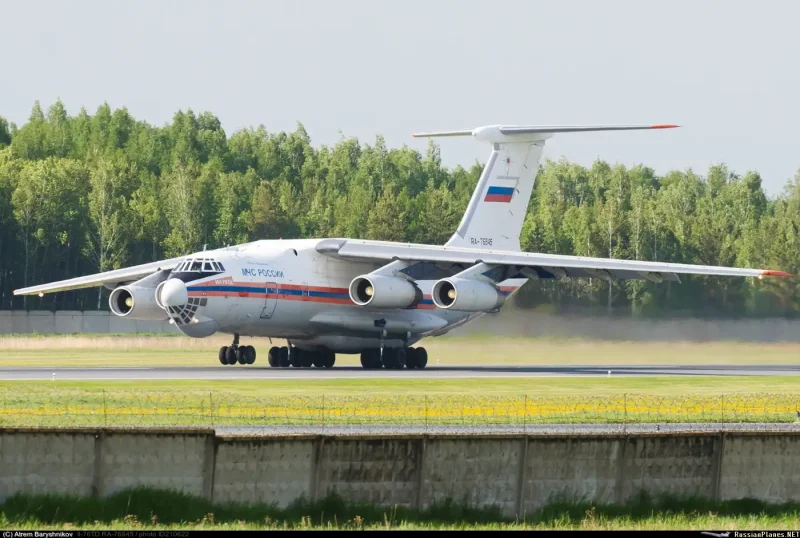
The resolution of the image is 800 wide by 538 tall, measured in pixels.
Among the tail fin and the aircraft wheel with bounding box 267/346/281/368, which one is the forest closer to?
the tail fin

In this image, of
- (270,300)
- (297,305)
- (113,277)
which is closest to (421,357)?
(297,305)

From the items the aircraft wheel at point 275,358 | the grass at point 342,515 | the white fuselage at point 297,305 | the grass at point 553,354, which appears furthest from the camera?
the grass at point 553,354

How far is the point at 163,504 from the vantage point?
11.4 m

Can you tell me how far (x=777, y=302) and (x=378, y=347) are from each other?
1206 cm

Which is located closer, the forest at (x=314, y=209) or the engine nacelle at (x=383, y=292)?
the engine nacelle at (x=383, y=292)

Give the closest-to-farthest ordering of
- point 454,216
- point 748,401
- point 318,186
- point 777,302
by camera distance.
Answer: point 748,401 → point 777,302 → point 454,216 → point 318,186

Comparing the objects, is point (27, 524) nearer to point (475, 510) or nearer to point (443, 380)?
point (475, 510)

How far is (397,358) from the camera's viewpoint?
3544cm

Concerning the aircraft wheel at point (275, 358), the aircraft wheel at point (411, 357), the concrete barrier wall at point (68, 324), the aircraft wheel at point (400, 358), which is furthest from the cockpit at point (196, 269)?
the concrete barrier wall at point (68, 324)

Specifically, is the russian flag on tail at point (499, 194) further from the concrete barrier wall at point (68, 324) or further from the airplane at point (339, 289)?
the concrete barrier wall at point (68, 324)

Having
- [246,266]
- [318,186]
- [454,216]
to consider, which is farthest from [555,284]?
[318,186]

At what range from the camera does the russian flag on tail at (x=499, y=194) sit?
39344 mm

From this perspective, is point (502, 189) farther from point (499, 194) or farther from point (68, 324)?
point (68, 324)

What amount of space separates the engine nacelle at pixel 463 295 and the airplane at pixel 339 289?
3 cm
